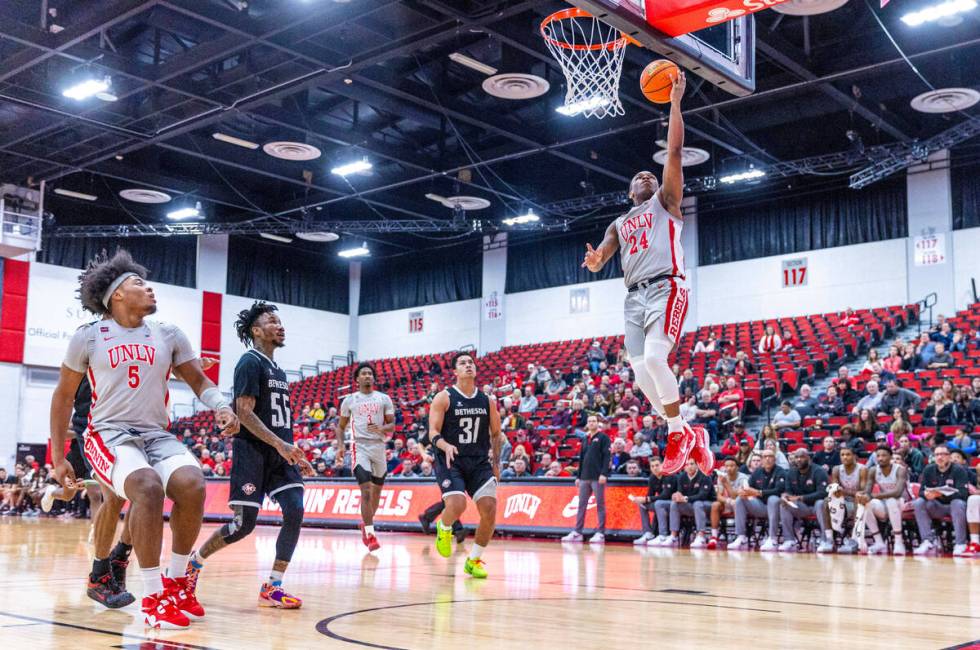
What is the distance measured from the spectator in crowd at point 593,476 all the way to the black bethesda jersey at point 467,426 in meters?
5.60

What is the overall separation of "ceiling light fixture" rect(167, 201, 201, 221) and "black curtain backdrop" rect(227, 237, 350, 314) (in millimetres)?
4786

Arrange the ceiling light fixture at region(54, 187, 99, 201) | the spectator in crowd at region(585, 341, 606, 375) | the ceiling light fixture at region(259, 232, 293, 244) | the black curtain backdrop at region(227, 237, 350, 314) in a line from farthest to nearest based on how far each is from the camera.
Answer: the black curtain backdrop at region(227, 237, 350, 314)
the ceiling light fixture at region(259, 232, 293, 244)
the ceiling light fixture at region(54, 187, 99, 201)
the spectator in crowd at region(585, 341, 606, 375)

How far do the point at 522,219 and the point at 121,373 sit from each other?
2020 cm

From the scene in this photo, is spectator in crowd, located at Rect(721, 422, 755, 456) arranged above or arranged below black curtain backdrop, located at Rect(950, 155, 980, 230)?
below

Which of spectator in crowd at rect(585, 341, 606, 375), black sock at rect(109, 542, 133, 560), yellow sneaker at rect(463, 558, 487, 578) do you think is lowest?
yellow sneaker at rect(463, 558, 487, 578)

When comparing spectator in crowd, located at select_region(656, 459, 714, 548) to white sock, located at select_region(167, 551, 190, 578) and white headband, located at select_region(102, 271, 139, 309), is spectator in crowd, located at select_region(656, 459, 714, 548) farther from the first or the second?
white headband, located at select_region(102, 271, 139, 309)

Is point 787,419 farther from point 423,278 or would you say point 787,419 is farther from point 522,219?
point 423,278

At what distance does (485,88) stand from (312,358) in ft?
59.4

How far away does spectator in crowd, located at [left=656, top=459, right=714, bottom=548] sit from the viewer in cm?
1319

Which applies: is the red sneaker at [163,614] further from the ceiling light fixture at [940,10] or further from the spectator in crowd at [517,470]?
the ceiling light fixture at [940,10]

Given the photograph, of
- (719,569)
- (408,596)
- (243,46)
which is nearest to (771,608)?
(408,596)

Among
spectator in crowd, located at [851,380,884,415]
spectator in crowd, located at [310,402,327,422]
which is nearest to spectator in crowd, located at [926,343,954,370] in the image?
spectator in crowd, located at [851,380,884,415]

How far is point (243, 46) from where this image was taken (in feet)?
54.1

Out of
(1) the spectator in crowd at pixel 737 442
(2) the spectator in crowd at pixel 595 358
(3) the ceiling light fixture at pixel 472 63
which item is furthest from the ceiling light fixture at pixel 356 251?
(1) the spectator in crowd at pixel 737 442
